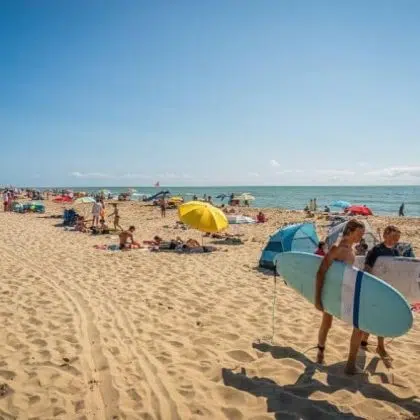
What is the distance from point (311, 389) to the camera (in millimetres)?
4039

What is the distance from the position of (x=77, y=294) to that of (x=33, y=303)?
901mm

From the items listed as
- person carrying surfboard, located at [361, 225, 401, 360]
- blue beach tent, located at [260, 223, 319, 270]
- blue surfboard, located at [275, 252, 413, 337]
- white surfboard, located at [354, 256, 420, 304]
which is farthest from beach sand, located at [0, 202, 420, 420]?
blue beach tent, located at [260, 223, 319, 270]

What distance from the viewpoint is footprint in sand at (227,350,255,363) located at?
15.6ft

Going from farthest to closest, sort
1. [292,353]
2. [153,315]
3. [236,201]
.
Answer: [236,201]
[153,315]
[292,353]

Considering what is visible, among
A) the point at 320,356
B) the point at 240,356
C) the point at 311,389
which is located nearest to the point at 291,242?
the point at 320,356

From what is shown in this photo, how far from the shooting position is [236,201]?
45.5 m

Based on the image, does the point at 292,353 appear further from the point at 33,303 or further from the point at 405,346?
the point at 33,303

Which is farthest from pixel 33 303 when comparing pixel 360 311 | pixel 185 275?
pixel 360 311

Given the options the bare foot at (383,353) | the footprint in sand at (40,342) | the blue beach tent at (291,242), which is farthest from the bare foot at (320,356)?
the blue beach tent at (291,242)

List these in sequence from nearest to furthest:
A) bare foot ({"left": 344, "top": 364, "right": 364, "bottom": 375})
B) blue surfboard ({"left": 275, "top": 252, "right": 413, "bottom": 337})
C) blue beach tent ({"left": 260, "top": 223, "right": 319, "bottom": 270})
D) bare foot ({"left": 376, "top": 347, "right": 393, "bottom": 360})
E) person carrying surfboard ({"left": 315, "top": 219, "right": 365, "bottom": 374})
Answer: blue surfboard ({"left": 275, "top": 252, "right": 413, "bottom": 337}) < person carrying surfboard ({"left": 315, "top": 219, "right": 365, "bottom": 374}) < bare foot ({"left": 344, "top": 364, "right": 364, "bottom": 375}) < bare foot ({"left": 376, "top": 347, "right": 393, "bottom": 360}) < blue beach tent ({"left": 260, "top": 223, "right": 319, "bottom": 270})

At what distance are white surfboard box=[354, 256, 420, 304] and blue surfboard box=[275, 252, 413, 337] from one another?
0.64 metres

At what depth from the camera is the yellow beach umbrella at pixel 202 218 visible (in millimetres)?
13117

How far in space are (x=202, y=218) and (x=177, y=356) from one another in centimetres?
851

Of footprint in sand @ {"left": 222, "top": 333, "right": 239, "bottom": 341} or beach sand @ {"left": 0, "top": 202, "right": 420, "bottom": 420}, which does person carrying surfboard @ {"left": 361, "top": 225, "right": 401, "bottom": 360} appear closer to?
beach sand @ {"left": 0, "top": 202, "right": 420, "bottom": 420}
